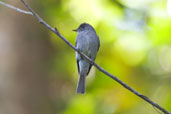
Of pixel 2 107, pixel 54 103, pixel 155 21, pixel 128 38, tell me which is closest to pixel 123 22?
pixel 128 38

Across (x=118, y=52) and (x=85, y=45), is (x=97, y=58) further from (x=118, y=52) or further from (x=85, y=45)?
(x=85, y=45)

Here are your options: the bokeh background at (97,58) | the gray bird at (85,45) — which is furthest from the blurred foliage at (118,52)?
the gray bird at (85,45)

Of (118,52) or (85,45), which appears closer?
(85,45)

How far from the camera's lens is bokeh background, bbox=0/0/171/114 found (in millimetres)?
6031

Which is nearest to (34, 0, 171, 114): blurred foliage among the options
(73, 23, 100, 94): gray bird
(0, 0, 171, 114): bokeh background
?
(0, 0, 171, 114): bokeh background

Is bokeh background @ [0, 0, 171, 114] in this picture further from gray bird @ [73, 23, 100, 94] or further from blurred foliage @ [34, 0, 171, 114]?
gray bird @ [73, 23, 100, 94]

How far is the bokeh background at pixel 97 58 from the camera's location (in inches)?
237

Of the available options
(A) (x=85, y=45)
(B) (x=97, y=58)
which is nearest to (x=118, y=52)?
(B) (x=97, y=58)

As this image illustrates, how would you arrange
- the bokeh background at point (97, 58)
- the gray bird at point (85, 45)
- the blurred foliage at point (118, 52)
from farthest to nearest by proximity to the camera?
the blurred foliage at point (118, 52) < the bokeh background at point (97, 58) < the gray bird at point (85, 45)

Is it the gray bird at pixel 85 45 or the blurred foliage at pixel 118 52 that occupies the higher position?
the gray bird at pixel 85 45

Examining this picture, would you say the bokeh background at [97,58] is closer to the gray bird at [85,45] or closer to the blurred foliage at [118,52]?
the blurred foliage at [118,52]

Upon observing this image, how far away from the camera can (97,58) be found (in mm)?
6895

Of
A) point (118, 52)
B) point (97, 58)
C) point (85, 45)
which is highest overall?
point (85, 45)

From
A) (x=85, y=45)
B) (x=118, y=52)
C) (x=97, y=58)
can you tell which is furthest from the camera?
(x=97, y=58)
